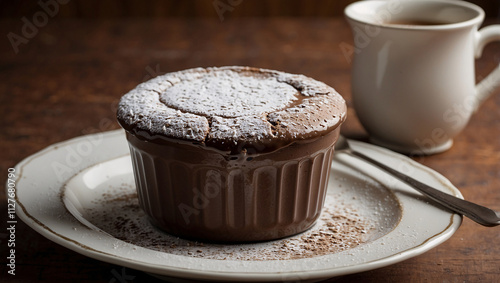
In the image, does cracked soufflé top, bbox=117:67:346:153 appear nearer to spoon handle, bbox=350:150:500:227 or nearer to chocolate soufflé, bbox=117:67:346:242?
chocolate soufflé, bbox=117:67:346:242

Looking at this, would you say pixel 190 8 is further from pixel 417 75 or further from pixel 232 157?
pixel 232 157

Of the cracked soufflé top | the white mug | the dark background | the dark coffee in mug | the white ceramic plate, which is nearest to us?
the white ceramic plate

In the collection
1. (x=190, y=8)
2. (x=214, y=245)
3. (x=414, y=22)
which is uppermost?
(x=414, y=22)

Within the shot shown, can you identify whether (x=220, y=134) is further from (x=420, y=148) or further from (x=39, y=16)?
(x=39, y=16)

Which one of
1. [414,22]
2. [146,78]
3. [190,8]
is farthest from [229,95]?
[190,8]

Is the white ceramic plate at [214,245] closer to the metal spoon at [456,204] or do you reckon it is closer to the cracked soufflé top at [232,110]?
the metal spoon at [456,204]

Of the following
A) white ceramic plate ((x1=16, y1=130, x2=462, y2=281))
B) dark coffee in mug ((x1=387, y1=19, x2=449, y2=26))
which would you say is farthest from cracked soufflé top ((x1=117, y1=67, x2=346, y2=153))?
dark coffee in mug ((x1=387, y1=19, x2=449, y2=26))
